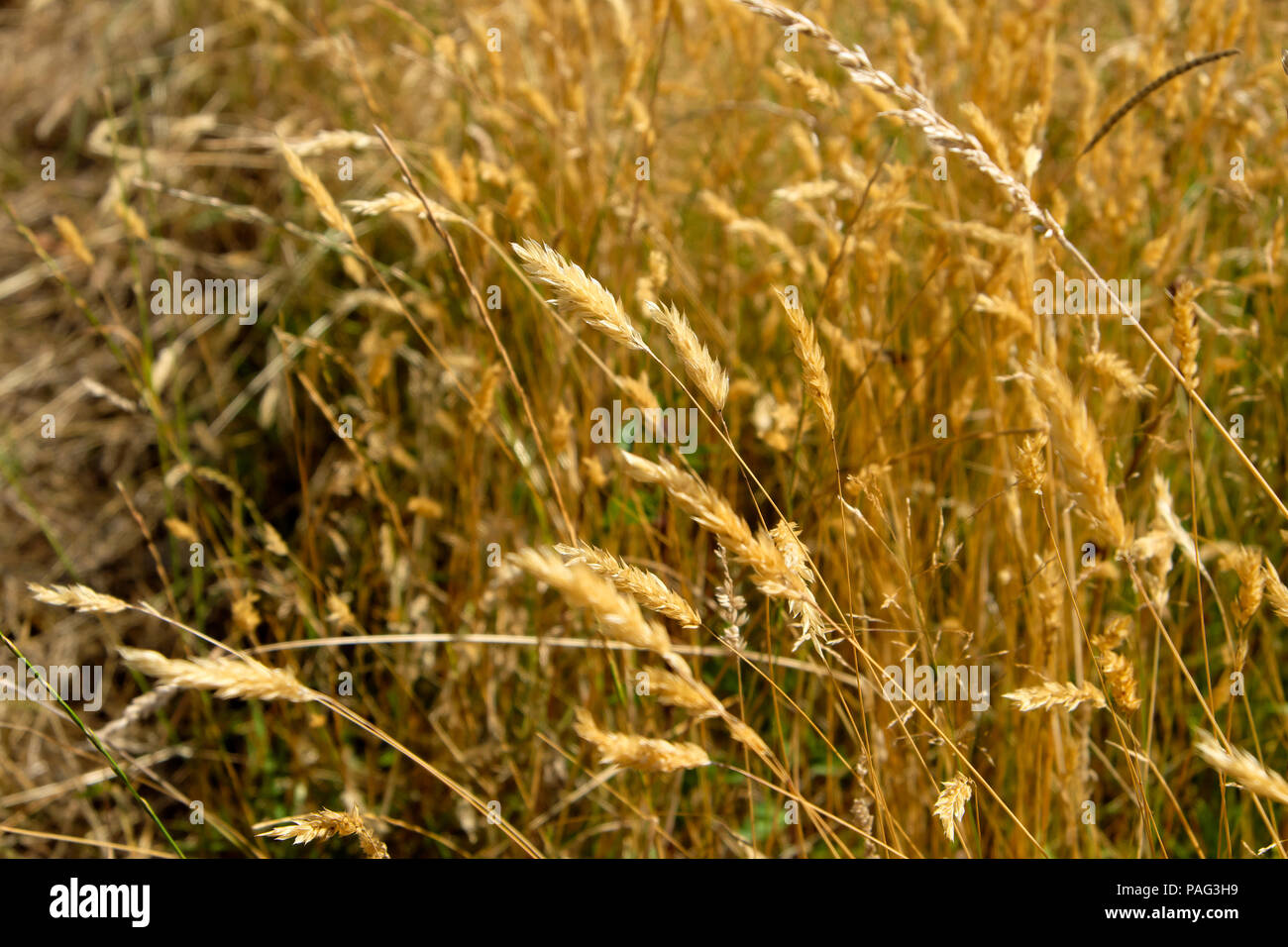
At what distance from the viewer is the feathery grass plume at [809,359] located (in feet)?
2.40

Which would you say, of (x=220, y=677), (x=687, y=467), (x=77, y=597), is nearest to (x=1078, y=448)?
(x=687, y=467)

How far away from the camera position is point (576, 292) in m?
0.68

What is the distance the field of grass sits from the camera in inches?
36.1

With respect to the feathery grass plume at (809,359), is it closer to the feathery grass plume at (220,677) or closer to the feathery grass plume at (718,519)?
the feathery grass plume at (718,519)

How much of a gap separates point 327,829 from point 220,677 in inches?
8.7

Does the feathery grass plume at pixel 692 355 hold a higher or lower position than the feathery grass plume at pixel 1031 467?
higher

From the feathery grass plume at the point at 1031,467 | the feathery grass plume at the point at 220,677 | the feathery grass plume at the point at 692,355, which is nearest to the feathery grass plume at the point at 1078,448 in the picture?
the feathery grass plume at the point at 1031,467

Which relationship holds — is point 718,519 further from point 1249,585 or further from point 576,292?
point 1249,585

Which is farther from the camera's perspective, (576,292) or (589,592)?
(576,292)

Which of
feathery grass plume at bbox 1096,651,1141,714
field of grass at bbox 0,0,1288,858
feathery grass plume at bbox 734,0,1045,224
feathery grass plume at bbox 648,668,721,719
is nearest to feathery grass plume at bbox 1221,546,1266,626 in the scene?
field of grass at bbox 0,0,1288,858

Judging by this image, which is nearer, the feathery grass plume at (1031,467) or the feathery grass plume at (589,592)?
the feathery grass plume at (589,592)

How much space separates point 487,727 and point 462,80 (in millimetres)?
1044

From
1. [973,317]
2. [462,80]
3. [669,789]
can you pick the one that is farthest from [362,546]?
[973,317]
